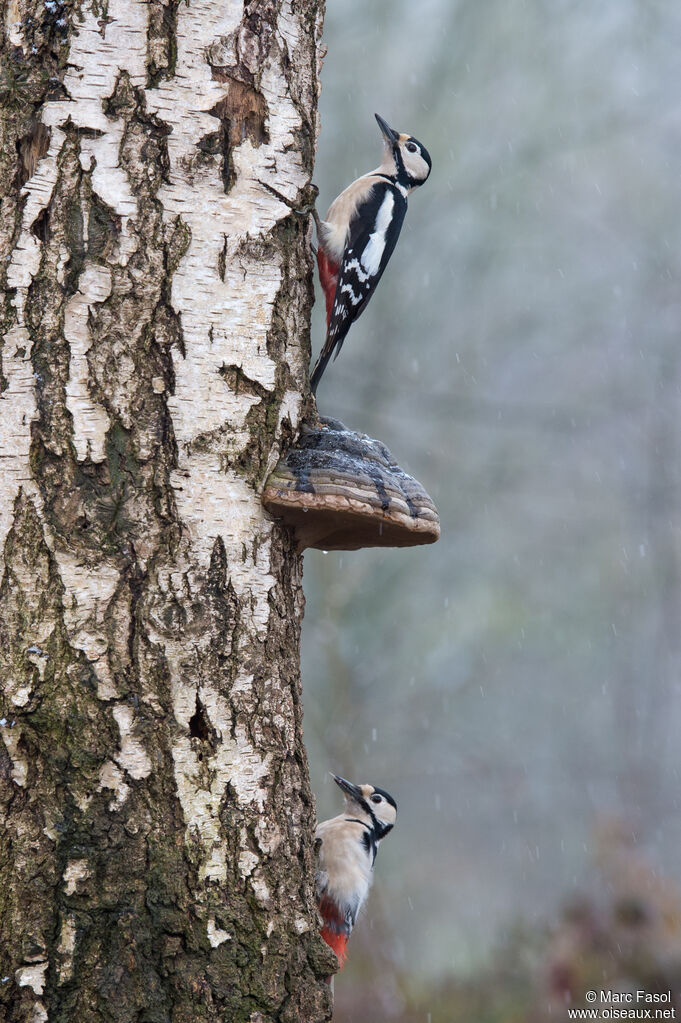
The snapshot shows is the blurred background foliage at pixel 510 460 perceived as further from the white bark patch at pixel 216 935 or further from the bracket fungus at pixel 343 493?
the white bark patch at pixel 216 935

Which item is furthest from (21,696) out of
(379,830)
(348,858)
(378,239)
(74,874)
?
(378,239)

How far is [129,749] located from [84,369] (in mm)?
790

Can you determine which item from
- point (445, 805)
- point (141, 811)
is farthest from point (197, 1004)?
point (445, 805)

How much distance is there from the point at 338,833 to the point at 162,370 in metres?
1.67

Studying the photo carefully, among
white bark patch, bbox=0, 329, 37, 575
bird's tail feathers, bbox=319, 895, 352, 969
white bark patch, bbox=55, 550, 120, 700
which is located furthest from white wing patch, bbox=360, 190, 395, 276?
bird's tail feathers, bbox=319, 895, 352, 969

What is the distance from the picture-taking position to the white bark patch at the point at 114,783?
191cm

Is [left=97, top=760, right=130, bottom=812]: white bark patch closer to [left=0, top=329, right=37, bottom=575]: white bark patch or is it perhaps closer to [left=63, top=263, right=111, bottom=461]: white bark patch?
[left=0, top=329, right=37, bottom=575]: white bark patch

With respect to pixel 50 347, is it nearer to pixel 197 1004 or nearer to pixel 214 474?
pixel 214 474

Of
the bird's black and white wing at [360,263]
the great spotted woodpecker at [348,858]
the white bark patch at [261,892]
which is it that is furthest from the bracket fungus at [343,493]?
the bird's black and white wing at [360,263]

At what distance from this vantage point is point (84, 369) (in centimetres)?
200

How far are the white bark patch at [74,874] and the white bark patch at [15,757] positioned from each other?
180 millimetres

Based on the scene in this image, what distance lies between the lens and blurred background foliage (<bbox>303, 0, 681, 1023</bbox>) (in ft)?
28.6

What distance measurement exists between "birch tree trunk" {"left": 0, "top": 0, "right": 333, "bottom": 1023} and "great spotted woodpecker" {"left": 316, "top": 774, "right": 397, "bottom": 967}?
68 centimetres

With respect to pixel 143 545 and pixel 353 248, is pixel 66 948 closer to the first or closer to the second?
pixel 143 545
